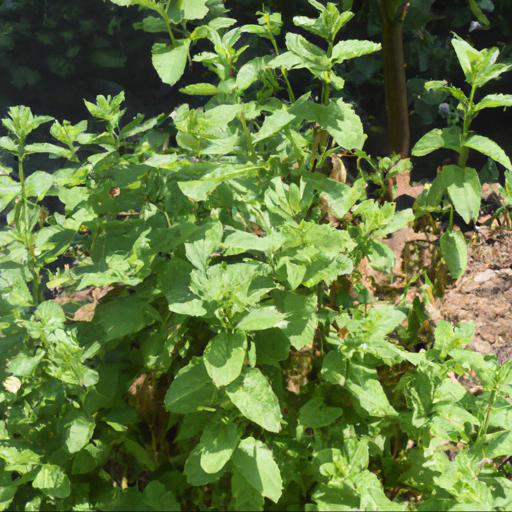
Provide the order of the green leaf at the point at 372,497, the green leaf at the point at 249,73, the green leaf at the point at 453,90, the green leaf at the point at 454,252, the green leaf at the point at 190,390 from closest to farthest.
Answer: the green leaf at the point at 372,497 < the green leaf at the point at 190,390 < the green leaf at the point at 453,90 < the green leaf at the point at 249,73 < the green leaf at the point at 454,252

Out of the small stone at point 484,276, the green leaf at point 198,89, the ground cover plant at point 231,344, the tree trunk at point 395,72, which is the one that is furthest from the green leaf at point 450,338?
the tree trunk at point 395,72

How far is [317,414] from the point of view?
1689mm

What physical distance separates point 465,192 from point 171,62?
2.42ft

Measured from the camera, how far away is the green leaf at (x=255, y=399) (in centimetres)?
142

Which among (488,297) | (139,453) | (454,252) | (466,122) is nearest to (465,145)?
(466,122)

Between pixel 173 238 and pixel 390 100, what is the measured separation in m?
1.37

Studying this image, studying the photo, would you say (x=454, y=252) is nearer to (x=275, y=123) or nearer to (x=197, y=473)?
(x=275, y=123)

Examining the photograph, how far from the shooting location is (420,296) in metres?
2.24

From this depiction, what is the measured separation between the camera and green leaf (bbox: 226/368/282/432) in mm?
1423

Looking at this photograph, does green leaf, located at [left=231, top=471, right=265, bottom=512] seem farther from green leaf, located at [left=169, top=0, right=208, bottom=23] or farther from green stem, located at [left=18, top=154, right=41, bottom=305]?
green leaf, located at [left=169, top=0, right=208, bottom=23]

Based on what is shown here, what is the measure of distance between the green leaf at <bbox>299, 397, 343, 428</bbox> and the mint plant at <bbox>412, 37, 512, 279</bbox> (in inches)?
20.0

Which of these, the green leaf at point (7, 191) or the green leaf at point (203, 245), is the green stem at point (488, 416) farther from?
the green leaf at point (7, 191)

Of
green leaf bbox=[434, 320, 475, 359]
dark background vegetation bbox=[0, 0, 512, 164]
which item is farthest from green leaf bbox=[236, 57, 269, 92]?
dark background vegetation bbox=[0, 0, 512, 164]

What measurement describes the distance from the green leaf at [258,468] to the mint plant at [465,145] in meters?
0.67
